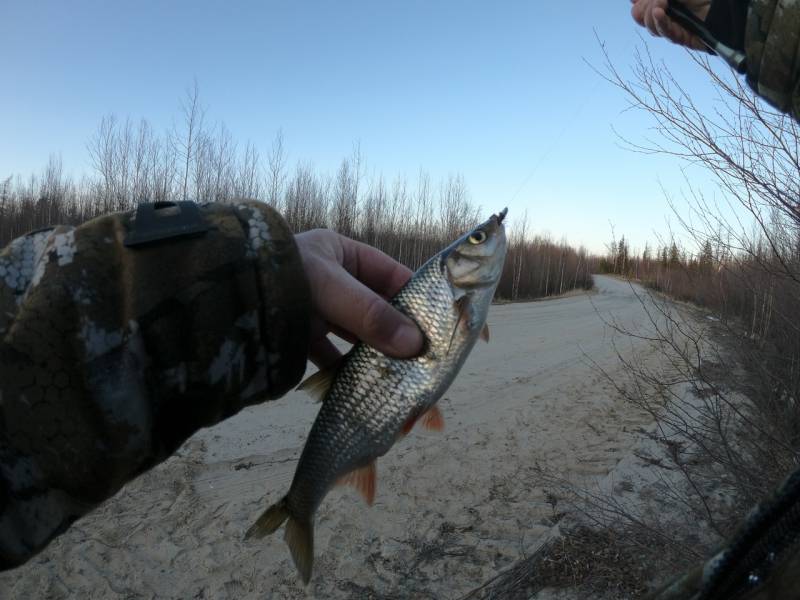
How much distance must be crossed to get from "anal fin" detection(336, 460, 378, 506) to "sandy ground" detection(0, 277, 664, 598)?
5.91ft

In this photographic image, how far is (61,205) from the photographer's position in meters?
27.4

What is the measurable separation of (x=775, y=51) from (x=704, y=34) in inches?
19.5

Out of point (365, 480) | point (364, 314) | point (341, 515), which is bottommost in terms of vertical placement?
point (341, 515)

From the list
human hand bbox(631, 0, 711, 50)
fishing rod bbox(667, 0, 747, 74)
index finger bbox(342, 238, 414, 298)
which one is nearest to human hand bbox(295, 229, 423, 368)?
index finger bbox(342, 238, 414, 298)

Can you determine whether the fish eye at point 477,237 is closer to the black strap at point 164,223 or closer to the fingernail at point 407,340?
the fingernail at point 407,340

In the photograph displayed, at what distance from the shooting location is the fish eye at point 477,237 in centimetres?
229

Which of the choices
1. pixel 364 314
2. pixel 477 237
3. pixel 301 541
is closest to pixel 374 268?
pixel 477 237

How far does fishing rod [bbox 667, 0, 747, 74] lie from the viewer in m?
2.22

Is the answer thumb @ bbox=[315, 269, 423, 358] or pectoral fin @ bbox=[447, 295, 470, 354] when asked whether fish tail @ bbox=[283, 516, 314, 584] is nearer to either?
thumb @ bbox=[315, 269, 423, 358]

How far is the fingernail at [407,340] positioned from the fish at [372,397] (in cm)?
6

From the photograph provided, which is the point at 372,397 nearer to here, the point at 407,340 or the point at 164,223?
the point at 407,340

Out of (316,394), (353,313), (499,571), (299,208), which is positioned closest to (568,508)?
(499,571)

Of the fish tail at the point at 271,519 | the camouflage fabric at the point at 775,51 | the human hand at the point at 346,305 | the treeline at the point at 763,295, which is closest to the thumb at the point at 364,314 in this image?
the human hand at the point at 346,305

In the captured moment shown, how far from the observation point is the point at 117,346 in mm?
1393
